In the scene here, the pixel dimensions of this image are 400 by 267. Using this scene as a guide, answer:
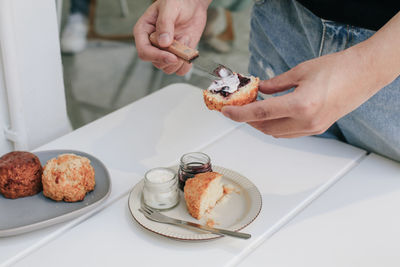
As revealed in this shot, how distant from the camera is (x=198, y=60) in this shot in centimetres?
111

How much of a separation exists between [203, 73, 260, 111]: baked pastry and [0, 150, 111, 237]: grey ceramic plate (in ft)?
1.06

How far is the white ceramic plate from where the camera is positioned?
98 centimetres

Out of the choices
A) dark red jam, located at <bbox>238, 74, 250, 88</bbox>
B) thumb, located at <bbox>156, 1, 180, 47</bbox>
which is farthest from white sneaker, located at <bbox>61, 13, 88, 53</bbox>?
dark red jam, located at <bbox>238, 74, 250, 88</bbox>

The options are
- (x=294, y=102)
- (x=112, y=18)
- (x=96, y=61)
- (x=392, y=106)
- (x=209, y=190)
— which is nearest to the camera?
(x=294, y=102)

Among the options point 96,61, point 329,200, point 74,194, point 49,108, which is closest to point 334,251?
point 329,200

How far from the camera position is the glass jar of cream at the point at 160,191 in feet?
3.42

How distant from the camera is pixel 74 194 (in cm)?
106

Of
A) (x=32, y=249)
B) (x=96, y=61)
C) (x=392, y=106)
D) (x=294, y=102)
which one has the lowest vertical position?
(x=96, y=61)

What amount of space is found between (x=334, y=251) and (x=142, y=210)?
0.42 m

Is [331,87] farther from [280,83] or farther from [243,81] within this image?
[243,81]

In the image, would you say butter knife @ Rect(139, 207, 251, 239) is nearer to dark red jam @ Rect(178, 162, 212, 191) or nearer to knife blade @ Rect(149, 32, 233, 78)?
dark red jam @ Rect(178, 162, 212, 191)

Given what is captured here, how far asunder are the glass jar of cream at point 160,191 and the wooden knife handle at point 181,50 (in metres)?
0.29

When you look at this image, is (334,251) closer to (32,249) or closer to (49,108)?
(32,249)

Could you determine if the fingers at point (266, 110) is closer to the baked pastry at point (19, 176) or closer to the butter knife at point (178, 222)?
the butter knife at point (178, 222)
